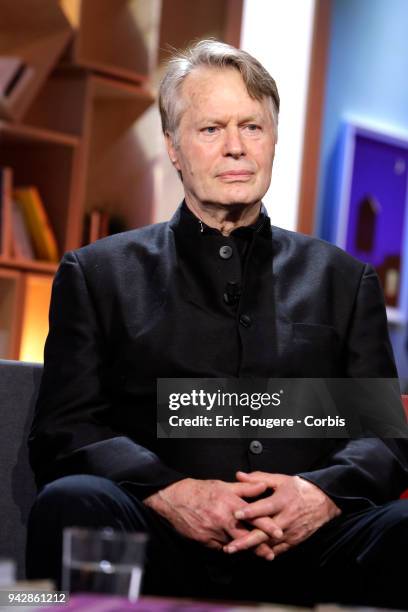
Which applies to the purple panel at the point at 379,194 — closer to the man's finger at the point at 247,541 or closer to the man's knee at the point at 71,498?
the man's finger at the point at 247,541

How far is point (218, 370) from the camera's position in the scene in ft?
6.25

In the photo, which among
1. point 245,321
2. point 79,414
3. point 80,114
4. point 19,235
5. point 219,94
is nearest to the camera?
point 79,414

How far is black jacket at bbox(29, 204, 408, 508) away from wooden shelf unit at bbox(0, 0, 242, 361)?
199cm

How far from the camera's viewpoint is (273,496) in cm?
174

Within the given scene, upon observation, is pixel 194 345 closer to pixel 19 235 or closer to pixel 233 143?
pixel 233 143

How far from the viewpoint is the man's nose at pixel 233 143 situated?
2.02m

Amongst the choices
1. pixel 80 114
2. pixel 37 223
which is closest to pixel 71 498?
pixel 37 223

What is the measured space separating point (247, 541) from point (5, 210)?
8.04ft

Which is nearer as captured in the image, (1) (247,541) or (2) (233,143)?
(1) (247,541)

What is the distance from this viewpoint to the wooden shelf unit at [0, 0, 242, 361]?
13.1 ft

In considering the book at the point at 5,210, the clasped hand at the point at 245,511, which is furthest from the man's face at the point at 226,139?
the book at the point at 5,210

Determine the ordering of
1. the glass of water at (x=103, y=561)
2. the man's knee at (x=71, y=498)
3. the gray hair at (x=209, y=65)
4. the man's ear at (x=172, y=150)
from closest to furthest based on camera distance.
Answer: the glass of water at (x=103, y=561)
the man's knee at (x=71, y=498)
the gray hair at (x=209, y=65)
the man's ear at (x=172, y=150)

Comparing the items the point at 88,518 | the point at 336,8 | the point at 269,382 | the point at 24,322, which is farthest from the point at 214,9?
the point at 88,518

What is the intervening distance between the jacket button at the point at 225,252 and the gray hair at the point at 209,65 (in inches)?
10.4
